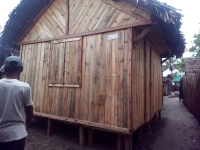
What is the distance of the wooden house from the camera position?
4.33 metres

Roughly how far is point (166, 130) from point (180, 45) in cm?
351

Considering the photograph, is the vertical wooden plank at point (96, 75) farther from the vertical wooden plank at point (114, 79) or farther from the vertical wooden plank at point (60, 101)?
the vertical wooden plank at point (60, 101)

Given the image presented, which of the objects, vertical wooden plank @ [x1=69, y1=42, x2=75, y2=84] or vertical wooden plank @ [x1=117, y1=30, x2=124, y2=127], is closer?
vertical wooden plank @ [x1=117, y1=30, x2=124, y2=127]

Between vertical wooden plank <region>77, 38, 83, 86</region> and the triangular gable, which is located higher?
the triangular gable

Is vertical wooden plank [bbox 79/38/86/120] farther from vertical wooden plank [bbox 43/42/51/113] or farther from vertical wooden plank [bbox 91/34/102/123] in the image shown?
vertical wooden plank [bbox 43/42/51/113]

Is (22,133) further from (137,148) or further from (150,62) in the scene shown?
(150,62)

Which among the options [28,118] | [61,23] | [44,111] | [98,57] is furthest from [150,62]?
[28,118]

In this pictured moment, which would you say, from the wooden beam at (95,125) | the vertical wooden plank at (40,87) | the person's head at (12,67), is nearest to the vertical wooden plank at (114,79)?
the wooden beam at (95,125)

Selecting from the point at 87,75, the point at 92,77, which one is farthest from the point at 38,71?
the point at 92,77

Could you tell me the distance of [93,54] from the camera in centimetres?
497

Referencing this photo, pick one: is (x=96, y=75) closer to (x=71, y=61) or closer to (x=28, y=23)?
(x=71, y=61)


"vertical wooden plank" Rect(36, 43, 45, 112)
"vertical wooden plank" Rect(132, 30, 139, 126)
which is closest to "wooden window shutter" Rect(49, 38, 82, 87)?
"vertical wooden plank" Rect(36, 43, 45, 112)

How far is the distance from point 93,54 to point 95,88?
3.34 feet

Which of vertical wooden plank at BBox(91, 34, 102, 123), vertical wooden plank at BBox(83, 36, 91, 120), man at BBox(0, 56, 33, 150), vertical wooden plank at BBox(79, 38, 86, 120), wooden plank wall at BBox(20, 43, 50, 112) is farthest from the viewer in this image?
wooden plank wall at BBox(20, 43, 50, 112)
